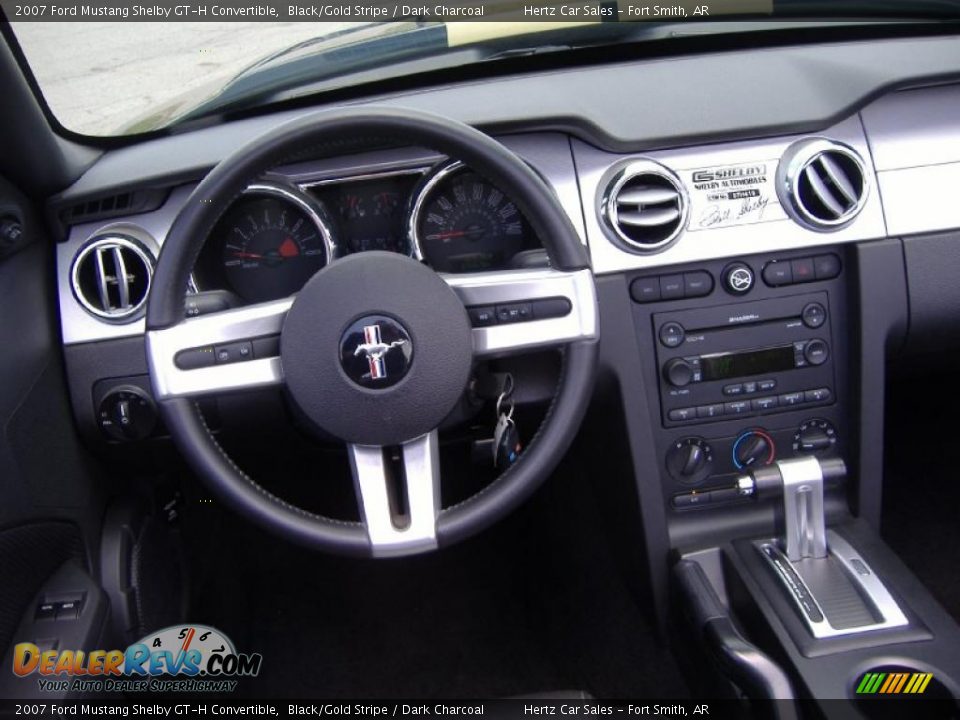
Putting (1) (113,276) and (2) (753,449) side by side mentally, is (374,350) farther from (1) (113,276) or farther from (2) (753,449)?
(2) (753,449)

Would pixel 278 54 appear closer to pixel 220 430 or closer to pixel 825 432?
pixel 220 430

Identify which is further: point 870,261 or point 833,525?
point 833,525

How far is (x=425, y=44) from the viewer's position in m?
1.70

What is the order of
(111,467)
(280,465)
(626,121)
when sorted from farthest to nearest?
1. (280,465)
2. (111,467)
3. (626,121)

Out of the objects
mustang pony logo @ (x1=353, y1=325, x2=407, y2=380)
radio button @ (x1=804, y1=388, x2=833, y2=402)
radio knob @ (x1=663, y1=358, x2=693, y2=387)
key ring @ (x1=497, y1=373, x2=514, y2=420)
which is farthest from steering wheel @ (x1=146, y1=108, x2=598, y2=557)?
radio button @ (x1=804, y1=388, x2=833, y2=402)

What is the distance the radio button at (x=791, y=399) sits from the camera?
67.6 inches

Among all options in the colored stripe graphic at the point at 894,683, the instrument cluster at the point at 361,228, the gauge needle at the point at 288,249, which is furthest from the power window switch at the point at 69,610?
the colored stripe graphic at the point at 894,683

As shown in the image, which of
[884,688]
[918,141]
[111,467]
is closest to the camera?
[884,688]

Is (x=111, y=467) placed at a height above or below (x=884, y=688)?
above

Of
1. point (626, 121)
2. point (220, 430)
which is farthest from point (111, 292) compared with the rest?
point (626, 121)

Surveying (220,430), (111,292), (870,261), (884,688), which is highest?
(111,292)

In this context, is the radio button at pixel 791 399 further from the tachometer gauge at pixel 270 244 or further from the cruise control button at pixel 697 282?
the tachometer gauge at pixel 270 244

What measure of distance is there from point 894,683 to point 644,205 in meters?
0.87

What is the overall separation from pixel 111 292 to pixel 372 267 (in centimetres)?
57
